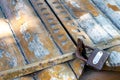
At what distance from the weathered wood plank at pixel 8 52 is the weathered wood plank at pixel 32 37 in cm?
4

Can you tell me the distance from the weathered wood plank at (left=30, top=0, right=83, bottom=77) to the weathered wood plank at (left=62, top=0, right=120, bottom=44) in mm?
139

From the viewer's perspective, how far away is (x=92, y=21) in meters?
1.87

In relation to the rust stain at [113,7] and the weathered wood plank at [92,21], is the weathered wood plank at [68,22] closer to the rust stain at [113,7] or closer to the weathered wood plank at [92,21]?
the weathered wood plank at [92,21]

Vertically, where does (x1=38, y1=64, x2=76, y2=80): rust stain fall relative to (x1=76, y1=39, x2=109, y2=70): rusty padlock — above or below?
below

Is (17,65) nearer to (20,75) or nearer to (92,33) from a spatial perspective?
(20,75)

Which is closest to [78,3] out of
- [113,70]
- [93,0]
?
[93,0]

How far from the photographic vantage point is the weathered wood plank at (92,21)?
177 cm

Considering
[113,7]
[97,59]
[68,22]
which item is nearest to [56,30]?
[68,22]

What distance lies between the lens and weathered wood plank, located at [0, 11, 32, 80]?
63.6 inches

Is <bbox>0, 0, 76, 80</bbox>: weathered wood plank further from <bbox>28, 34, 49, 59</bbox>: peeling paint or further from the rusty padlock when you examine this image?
the rusty padlock

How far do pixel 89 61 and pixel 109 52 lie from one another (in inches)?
5.6

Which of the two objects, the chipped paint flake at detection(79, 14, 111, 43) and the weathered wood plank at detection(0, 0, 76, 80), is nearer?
the weathered wood plank at detection(0, 0, 76, 80)

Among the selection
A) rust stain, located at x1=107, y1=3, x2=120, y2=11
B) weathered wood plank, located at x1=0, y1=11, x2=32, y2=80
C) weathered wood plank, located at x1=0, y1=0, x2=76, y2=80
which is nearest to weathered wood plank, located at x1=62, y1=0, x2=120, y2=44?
rust stain, located at x1=107, y1=3, x2=120, y2=11

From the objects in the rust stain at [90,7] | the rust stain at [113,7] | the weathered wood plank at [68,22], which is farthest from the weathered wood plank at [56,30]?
the rust stain at [113,7]
